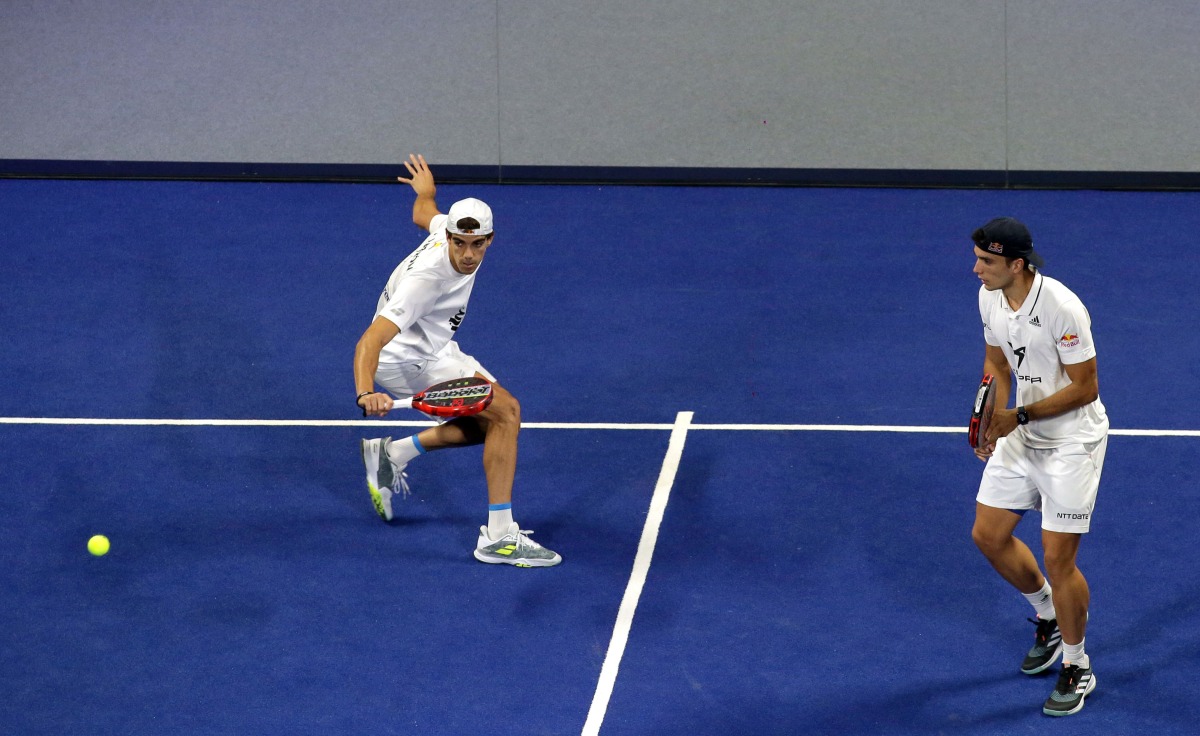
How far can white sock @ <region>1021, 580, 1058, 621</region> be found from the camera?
21.6 feet

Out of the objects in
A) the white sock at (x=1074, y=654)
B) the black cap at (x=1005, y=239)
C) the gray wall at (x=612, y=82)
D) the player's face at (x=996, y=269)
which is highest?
the gray wall at (x=612, y=82)

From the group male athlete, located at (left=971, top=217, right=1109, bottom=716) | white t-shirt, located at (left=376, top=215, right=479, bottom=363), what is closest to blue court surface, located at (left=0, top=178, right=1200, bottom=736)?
male athlete, located at (left=971, top=217, right=1109, bottom=716)

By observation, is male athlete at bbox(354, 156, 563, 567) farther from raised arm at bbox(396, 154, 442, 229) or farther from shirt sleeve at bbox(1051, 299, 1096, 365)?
shirt sleeve at bbox(1051, 299, 1096, 365)

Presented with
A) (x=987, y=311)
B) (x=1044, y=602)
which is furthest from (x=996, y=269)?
(x=1044, y=602)

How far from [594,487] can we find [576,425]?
35.9 inches

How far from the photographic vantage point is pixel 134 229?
45.1ft

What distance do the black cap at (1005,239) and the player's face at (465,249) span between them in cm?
256

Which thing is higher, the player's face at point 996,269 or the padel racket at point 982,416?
the player's face at point 996,269

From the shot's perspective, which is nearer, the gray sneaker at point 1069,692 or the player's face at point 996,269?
the player's face at point 996,269

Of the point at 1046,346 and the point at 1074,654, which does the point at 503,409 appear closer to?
the point at 1046,346

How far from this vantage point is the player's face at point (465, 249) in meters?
7.48

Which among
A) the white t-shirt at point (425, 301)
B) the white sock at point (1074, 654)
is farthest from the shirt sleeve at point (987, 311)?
the white t-shirt at point (425, 301)

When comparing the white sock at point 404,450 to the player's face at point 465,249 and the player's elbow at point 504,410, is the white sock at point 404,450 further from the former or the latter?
the player's face at point 465,249

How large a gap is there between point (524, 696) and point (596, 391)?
3.70m
